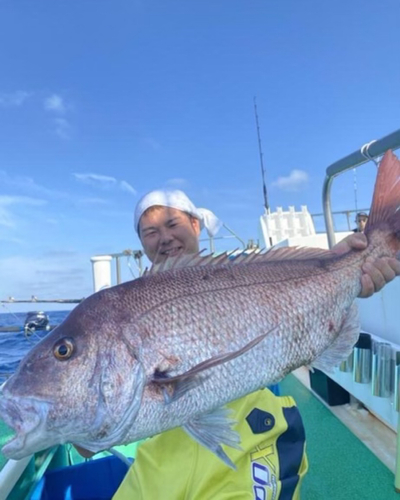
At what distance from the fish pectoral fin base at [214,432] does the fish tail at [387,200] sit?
97 centimetres

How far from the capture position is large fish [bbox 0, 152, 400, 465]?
48.7 inches

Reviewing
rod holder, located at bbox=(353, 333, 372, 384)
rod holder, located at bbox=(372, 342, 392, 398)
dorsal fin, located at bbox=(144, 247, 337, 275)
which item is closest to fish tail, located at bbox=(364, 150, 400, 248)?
dorsal fin, located at bbox=(144, 247, 337, 275)

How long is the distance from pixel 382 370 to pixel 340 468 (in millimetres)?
713

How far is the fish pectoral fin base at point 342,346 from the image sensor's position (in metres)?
1.56

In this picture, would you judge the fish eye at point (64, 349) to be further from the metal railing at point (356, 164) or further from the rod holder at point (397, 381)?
the rod holder at point (397, 381)

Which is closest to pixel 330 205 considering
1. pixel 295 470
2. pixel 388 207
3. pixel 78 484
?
pixel 388 207

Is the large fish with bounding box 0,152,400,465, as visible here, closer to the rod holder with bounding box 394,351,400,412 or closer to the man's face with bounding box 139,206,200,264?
the man's face with bounding box 139,206,200,264

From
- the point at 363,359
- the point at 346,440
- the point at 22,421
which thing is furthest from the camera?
the point at 346,440

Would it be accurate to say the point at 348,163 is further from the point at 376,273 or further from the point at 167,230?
the point at 167,230

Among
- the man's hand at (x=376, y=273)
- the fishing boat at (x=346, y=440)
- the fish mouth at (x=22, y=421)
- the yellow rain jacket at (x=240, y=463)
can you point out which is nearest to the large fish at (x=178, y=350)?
the fish mouth at (x=22, y=421)

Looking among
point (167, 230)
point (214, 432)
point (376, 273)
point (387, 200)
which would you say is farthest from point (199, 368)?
point (167, 230)

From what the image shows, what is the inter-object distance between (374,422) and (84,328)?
9.24ft

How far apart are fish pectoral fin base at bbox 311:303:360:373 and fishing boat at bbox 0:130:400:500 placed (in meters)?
0.81

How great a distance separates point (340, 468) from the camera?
276 cm
